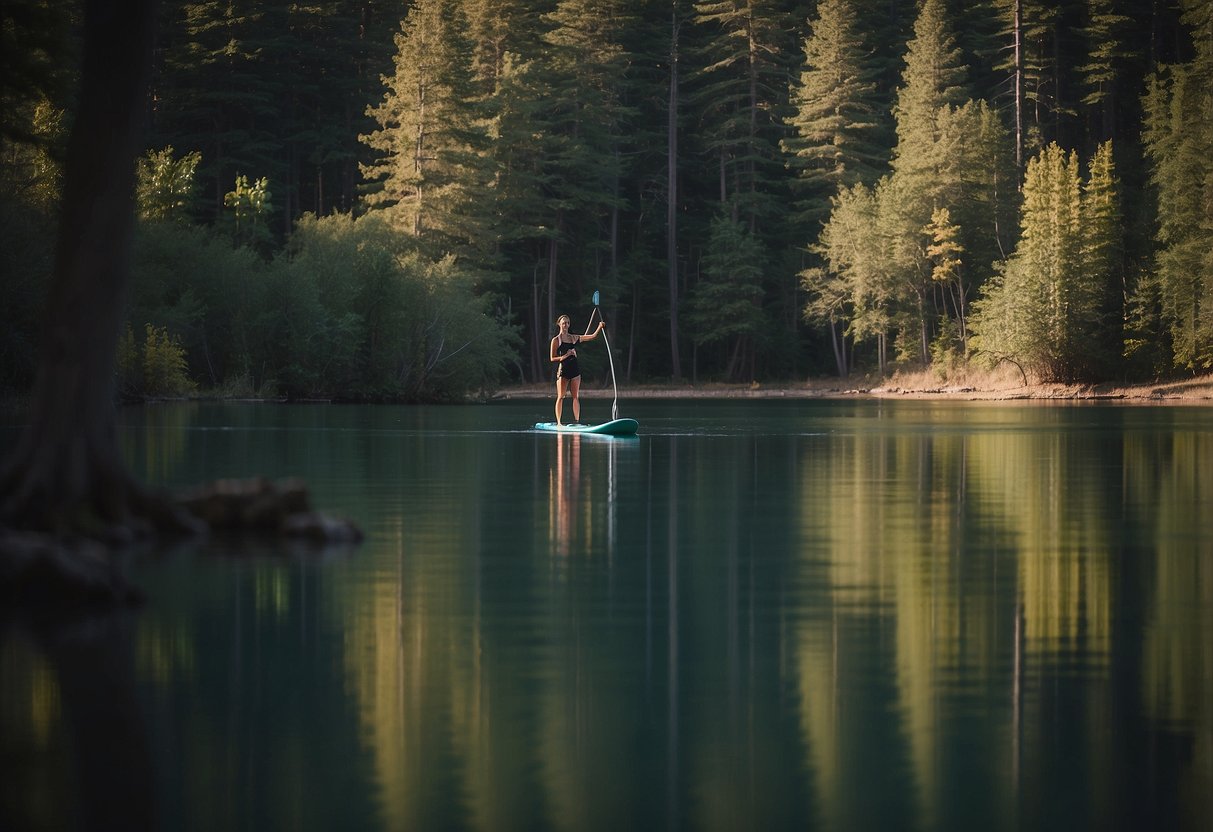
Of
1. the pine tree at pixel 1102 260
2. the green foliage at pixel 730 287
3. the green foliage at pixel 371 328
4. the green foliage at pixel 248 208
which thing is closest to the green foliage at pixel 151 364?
the green foliage at pixel 371 328

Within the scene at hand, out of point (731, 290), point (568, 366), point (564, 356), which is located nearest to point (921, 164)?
point (731, 290)

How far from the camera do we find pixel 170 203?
61.1 metres

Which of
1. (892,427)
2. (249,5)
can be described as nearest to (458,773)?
(892,427)

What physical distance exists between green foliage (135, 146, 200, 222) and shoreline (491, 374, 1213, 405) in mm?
15258

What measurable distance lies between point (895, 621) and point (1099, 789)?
3.60m

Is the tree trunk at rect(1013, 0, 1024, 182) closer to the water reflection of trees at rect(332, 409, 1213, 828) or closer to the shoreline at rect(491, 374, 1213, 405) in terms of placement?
the shoreline at rect(491, 374, 1213, 405)

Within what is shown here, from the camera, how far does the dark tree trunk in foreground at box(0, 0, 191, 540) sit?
13.7 meters

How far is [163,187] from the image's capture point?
199 feet

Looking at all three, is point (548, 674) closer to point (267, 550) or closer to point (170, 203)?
point (267, 550)

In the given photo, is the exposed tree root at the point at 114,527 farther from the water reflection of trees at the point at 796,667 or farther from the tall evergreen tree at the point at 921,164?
the tall evergreen tree at the point at 921,164

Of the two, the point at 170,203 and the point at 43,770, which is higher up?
the point at 170,203

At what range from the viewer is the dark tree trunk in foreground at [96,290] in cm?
1372

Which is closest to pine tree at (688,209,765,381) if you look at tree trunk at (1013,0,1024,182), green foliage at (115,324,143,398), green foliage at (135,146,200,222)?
tree trunk at (1013,0,1024,182)

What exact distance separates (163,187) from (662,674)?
2169 inches
